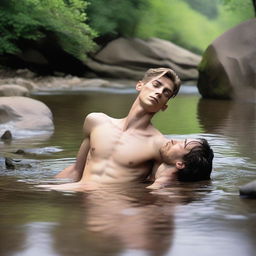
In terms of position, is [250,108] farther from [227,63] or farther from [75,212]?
[75,212]

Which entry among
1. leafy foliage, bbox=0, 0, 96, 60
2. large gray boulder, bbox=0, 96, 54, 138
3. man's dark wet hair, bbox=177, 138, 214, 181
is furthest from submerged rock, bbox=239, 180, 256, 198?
leafy foliage, bbox=0, 0, 96, 60

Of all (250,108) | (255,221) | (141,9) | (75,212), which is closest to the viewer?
(255,221)

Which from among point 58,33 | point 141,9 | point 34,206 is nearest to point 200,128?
point 34,206

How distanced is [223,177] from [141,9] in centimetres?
2983

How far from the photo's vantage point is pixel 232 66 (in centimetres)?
2059

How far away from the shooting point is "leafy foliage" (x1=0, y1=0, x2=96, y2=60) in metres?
27.6

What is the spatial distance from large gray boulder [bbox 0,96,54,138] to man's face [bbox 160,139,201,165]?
16.2 feet

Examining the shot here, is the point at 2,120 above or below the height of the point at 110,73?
above

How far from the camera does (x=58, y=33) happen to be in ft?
98.4

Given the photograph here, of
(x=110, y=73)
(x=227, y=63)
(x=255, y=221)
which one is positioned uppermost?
(x=255, y=221)

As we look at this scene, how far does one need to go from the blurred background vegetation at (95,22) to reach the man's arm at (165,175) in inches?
729

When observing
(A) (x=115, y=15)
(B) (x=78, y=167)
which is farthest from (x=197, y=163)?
(A) (x=115, y=15)

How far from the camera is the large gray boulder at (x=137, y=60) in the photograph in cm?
3195

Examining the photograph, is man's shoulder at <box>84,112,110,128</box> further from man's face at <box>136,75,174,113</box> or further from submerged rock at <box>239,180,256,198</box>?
submerged rock at <box>239,180,256,198</box>
